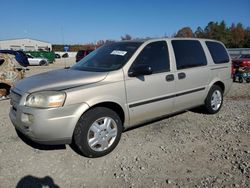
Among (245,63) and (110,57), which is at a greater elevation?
(110,57)

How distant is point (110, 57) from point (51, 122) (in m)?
1.74

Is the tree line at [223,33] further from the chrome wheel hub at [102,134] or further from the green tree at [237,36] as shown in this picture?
the chrome wheel hub at [102,134]

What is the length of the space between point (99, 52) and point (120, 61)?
0.90m

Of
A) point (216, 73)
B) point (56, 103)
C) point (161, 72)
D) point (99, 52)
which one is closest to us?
point (56, 103)

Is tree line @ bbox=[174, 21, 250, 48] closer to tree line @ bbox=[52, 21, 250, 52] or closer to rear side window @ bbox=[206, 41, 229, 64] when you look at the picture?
tree line @ bbox=[52, 21, 250, 52]

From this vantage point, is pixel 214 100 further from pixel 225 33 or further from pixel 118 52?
pixel 225 33

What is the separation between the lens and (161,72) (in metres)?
4.77

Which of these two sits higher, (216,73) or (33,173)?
(216,73)

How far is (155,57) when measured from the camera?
4781 mm

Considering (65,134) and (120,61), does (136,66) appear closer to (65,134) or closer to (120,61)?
(120,61)

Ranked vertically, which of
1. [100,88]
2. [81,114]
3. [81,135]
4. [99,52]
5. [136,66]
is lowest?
[81,135]

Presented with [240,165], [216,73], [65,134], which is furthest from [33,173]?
[216,73]

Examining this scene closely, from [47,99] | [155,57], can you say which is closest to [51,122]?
[47,99]

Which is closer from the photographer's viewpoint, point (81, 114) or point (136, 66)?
point (81, 114)
